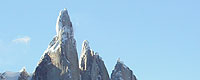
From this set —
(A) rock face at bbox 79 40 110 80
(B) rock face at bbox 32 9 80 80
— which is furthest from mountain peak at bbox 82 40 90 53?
(B) rock face at bbox 32 9 80 80

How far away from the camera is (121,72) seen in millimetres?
125438

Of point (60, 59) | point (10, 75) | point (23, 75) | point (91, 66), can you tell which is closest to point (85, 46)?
point (91, 66)

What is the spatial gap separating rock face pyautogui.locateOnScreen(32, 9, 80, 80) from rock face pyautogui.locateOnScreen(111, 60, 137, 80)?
15.9m

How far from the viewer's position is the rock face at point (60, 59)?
10775 centimetres

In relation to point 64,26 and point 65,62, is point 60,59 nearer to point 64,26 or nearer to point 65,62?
point 65,62

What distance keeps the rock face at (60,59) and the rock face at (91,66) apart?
425 cm

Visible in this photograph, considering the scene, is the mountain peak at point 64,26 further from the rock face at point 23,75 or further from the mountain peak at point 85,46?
the rock face at point 23,75

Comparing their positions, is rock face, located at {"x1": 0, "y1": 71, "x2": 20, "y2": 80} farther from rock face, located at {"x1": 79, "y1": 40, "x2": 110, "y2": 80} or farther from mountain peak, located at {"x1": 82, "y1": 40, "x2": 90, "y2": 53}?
mountain peak, located at {"x1": 82, "y1": 40, "x2": 90, "y2": 53}

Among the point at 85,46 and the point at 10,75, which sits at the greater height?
the point at 85,46

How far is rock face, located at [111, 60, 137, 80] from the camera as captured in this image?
125 m

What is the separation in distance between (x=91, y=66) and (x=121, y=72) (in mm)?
11607

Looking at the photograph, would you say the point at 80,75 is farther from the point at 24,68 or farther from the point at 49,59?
the point at 24,68

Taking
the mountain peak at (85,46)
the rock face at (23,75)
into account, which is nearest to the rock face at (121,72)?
the mountain peak at (85,46)

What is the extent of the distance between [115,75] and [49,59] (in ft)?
68.8
